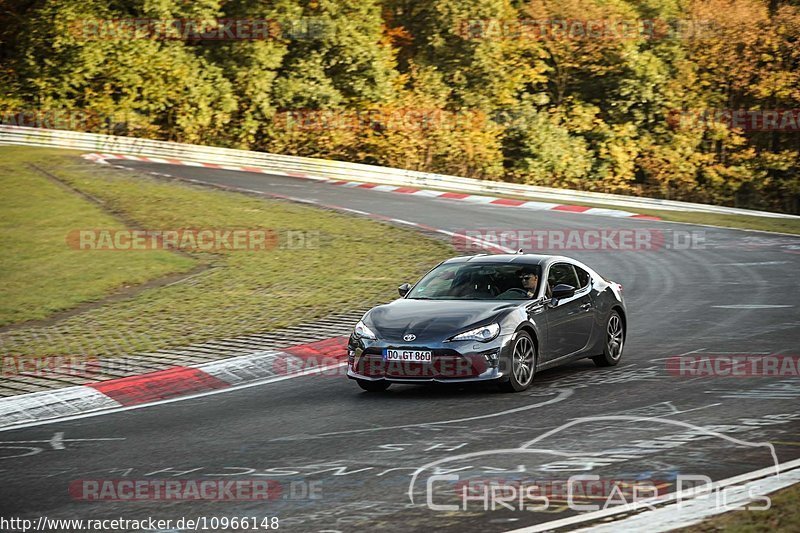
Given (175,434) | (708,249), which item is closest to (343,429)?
(175,434)

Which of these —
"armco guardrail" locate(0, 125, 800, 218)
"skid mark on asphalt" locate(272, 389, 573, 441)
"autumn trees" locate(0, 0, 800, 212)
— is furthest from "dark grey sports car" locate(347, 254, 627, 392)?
"autumn trees" locate(0, 0, 800, 212)

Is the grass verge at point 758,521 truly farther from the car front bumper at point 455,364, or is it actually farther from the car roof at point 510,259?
the car roof at point 510,259

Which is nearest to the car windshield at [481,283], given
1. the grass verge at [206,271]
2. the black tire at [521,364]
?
the black tire at [521,364]

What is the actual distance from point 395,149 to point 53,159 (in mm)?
14881

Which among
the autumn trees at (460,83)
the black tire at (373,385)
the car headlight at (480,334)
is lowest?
the black tire at (373,385)

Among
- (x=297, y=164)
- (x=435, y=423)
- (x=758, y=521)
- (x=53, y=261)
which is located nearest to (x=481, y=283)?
(x=435, y=423)

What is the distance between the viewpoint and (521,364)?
10.9 metres

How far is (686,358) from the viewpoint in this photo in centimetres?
1252

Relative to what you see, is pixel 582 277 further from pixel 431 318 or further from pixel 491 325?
pixel 431 318

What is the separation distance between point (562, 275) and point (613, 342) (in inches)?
43.2

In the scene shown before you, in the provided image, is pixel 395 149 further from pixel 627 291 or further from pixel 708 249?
pixel 627 291

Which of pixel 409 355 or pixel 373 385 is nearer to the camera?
pixel 409 355

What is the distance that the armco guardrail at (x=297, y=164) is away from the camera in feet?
123

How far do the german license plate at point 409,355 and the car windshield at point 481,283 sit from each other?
1287 millimetres
